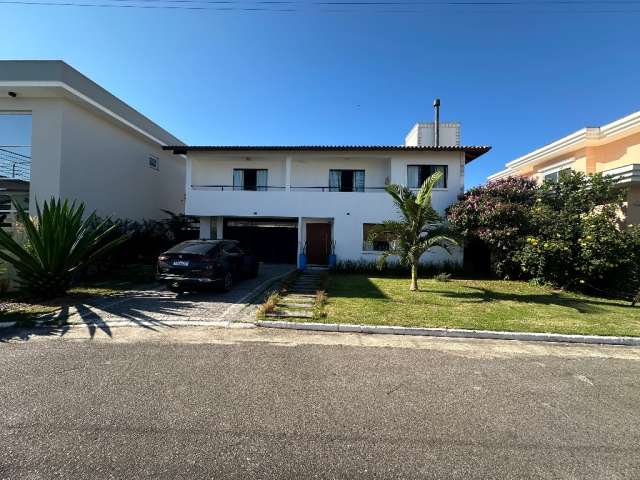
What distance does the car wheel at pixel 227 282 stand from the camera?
32.2 feet

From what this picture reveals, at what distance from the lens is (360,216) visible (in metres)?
16.1

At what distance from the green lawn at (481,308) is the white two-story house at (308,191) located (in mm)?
4953

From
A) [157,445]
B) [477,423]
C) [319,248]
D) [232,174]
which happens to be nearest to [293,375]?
[157,445]

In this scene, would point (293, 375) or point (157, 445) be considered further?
point (293, 375)

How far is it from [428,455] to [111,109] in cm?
1769

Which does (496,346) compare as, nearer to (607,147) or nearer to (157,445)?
(157,445)

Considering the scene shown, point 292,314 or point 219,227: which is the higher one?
point 219,227

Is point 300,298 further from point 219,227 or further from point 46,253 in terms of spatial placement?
point 219,227

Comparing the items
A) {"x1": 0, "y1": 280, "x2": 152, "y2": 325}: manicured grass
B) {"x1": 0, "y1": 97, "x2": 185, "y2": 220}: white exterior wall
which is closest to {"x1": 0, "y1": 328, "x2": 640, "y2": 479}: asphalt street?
{"x1": 0, "y1": 280, "x2": 152, "y2": 325}: manicured grass

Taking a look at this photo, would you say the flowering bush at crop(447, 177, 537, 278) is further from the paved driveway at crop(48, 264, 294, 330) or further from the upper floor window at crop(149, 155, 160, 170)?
the upper floor window at crop(149, 155, 160, 170)

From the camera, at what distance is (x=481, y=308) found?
8.39 meters

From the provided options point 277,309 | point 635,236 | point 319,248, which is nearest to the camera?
point 277,309

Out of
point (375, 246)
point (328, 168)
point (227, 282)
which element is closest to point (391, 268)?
point (375, 246)

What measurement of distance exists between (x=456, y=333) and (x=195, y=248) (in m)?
7.10
